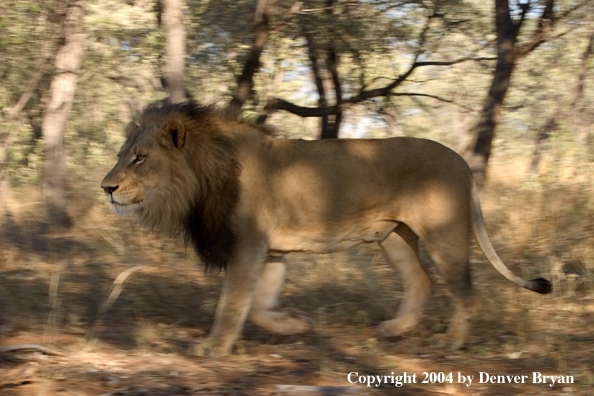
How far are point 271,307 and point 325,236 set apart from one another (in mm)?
520

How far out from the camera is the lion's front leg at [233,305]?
3.62 metres

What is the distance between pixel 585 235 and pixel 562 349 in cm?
225

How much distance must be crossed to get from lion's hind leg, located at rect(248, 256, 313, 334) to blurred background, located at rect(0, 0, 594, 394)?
0.31 ft

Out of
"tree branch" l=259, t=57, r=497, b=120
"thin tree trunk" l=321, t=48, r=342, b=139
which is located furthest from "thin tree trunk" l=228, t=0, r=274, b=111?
"thin tree trunk" l=321, t=48, r=342, b=139

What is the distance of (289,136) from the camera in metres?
6.05

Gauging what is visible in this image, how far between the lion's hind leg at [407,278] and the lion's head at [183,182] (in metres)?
1.13

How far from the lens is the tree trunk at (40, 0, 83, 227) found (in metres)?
6.84

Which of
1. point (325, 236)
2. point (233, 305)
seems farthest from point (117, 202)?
point (325, 236)

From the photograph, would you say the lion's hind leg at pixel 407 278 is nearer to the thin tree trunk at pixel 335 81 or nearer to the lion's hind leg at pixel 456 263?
the lion's hind leg at pixel 456 263

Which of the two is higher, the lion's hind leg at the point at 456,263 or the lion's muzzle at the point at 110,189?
the lion's muzzle at the point at 110,189

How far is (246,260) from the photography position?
3682 millimetres

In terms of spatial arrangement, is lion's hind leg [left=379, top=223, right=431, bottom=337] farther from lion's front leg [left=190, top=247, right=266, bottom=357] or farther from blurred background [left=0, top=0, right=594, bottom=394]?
lion's front leg [left=190, top=247, right=266, bottom=357]

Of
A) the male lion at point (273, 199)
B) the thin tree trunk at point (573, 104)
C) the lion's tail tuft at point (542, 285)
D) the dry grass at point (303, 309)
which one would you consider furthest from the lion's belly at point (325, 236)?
the thin tree trunk at point (573, 104)

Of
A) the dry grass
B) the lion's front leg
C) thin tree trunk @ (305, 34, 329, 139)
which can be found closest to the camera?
the dry grass
